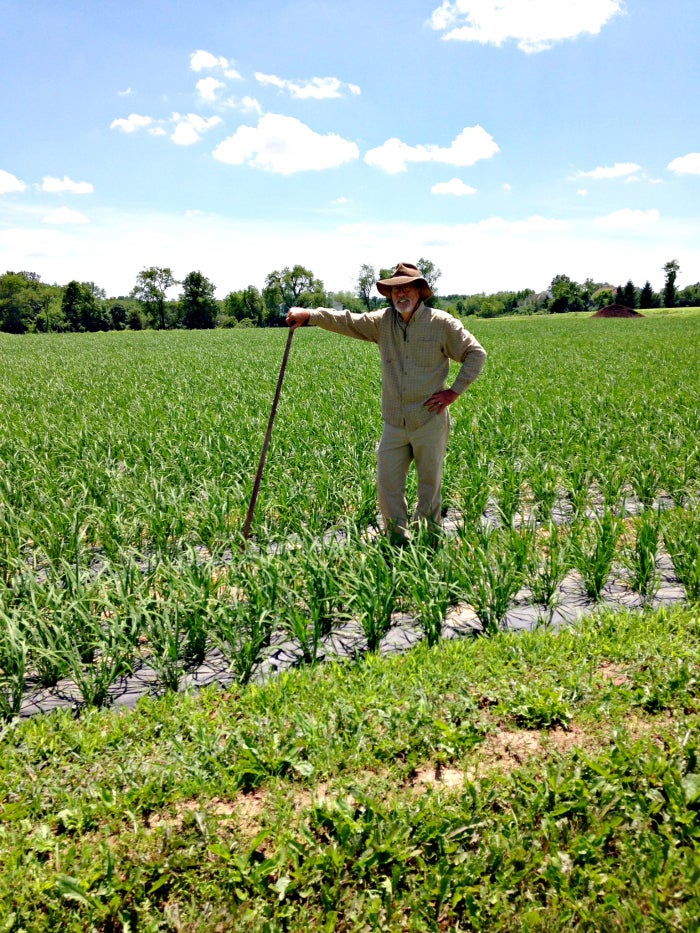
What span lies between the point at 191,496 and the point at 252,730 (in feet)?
11.4

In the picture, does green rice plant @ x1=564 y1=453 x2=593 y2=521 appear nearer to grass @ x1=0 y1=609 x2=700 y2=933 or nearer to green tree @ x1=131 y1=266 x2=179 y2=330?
grass @ x1=0 y1=609 x2=700 y2=933

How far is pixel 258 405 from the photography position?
374 inches

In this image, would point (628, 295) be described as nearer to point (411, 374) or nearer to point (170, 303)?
point (170, 303)

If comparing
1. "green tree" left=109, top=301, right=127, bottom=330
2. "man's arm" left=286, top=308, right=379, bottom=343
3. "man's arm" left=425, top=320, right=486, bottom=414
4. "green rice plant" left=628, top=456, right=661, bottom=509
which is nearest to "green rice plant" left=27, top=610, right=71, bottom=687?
"man's arm" left=286, top=308, right=379, bottom=343

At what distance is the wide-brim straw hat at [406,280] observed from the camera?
3932 mm

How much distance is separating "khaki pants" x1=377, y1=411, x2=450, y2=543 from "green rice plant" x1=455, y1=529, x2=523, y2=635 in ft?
2.08

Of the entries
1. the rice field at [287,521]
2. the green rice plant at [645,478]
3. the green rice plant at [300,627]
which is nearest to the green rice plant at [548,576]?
the rice field at [287,521]

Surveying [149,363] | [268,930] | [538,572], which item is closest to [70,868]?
[268,930]

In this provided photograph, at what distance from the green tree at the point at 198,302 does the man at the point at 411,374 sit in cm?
8828

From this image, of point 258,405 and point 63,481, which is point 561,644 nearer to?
point 63,481

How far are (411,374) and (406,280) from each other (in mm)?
665

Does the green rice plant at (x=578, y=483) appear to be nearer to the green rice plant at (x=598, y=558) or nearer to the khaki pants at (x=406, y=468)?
the green rice plant at (x=598, y=558)

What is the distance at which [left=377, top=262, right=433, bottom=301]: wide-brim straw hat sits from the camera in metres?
3.93

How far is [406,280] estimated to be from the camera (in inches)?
154
